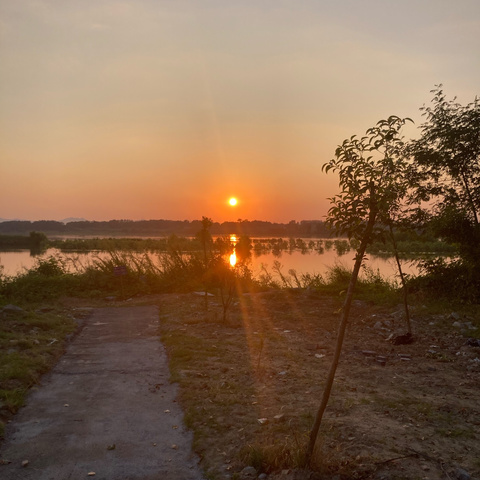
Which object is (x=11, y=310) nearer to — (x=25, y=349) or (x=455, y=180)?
(x=25, y=349)

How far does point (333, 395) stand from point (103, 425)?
251 centimetres

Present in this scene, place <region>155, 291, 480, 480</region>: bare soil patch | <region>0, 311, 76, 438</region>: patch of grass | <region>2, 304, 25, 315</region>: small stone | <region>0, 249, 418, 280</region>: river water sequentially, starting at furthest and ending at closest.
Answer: <region>0, 249, 418, 280</region>: river water < <region>2, 304, 25, 315</region>: small stone < <region>0, 311, 76, 438</region>: patch of grass < <region>155, 291, 480, 480</region>: bare soil patch

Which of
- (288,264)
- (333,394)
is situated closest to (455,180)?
(333,394)

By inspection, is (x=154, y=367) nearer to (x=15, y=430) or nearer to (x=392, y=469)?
(x=15, y=430)

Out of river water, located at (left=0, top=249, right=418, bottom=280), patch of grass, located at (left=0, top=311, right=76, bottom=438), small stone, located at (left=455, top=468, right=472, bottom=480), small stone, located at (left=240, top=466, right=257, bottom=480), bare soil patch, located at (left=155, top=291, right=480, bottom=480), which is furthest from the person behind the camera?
river water, located at (left=0, top=249, right=418, bottom=280)

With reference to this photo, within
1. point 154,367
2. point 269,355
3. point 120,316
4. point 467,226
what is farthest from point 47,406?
point 467,226

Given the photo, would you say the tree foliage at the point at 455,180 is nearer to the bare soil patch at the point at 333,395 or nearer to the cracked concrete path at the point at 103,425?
the bare soil patch at the point at 333,395

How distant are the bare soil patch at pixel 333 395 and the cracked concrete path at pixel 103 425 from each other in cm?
24

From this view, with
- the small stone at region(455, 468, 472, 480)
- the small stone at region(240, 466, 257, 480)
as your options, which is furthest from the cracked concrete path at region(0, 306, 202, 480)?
the small stone at region(455, 468, 472, 480)

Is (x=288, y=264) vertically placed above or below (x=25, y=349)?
below

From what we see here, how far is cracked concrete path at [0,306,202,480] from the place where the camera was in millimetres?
3463

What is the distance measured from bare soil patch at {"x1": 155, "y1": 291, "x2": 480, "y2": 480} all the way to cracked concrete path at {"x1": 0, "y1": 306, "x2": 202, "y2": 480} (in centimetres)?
24

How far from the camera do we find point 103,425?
4.27 m

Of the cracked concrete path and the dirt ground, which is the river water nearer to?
the dirt ground
